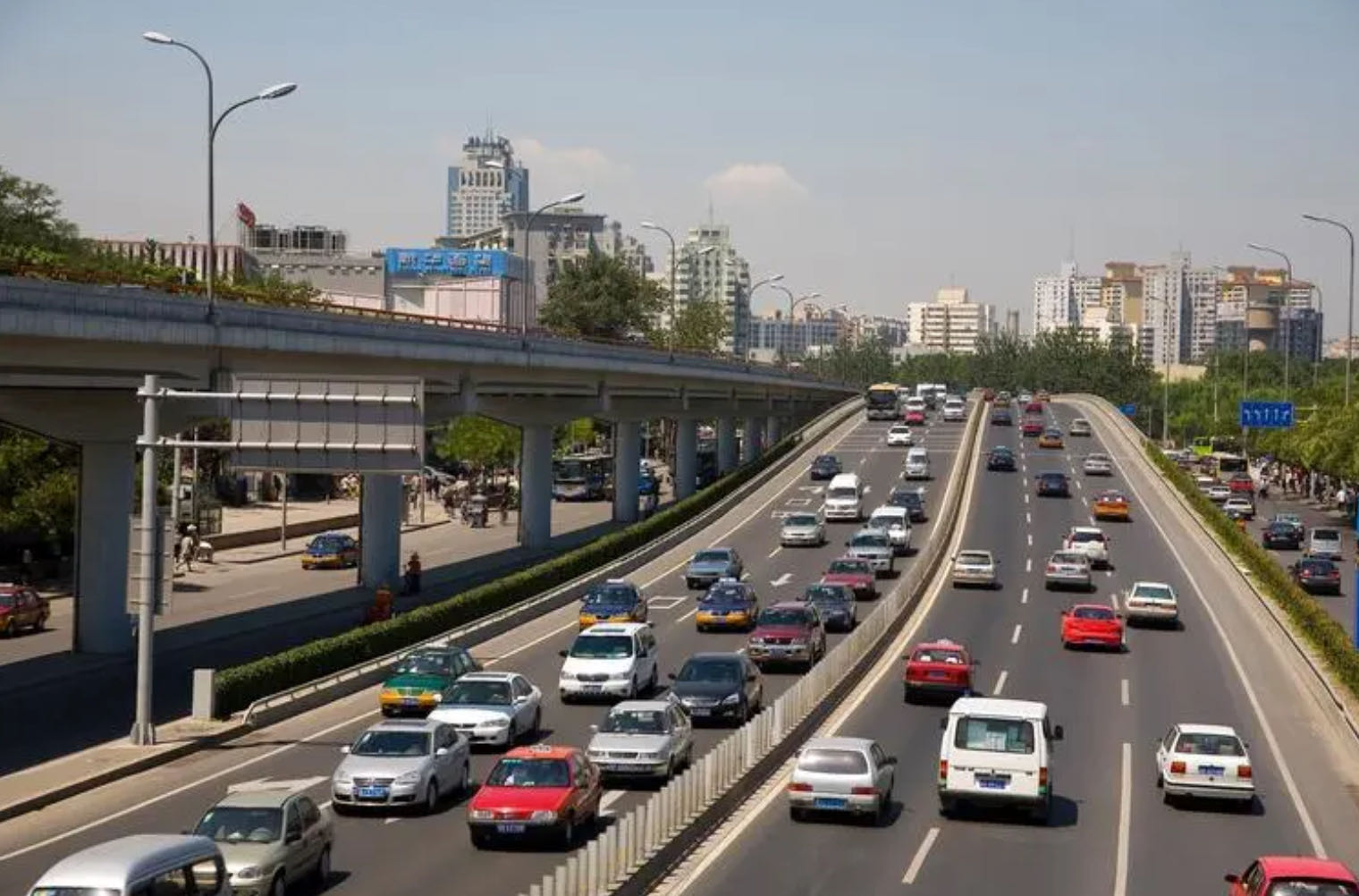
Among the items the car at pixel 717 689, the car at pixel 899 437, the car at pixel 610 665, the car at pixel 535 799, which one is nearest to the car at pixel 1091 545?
the car at pixel 610 665

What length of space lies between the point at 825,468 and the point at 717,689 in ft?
215

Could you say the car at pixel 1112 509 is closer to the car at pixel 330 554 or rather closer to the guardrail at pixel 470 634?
the guardrail at pixel 470 634

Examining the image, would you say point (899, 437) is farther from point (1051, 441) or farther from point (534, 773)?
point (534, 773)

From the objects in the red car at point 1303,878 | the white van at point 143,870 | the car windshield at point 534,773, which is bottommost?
the car windshield at point 534,773

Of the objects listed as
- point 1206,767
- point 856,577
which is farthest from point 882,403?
point 1206,767

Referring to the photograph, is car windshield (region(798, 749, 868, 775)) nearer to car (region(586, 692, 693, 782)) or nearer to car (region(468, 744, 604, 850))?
car (region(586, 692, 693, 782))

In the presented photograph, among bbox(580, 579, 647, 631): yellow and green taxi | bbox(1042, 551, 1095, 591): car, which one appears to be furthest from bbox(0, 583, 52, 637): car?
bbox(1042, 551, 1095, 591): car

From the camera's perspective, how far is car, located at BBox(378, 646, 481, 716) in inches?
1455

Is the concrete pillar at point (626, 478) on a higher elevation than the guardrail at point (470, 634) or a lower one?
higher

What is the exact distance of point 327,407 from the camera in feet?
119

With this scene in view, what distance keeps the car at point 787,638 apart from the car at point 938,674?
14.7 feet

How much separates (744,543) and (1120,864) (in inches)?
1964

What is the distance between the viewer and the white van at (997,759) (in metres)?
27.4

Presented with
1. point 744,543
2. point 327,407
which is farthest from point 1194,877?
point 744,543
